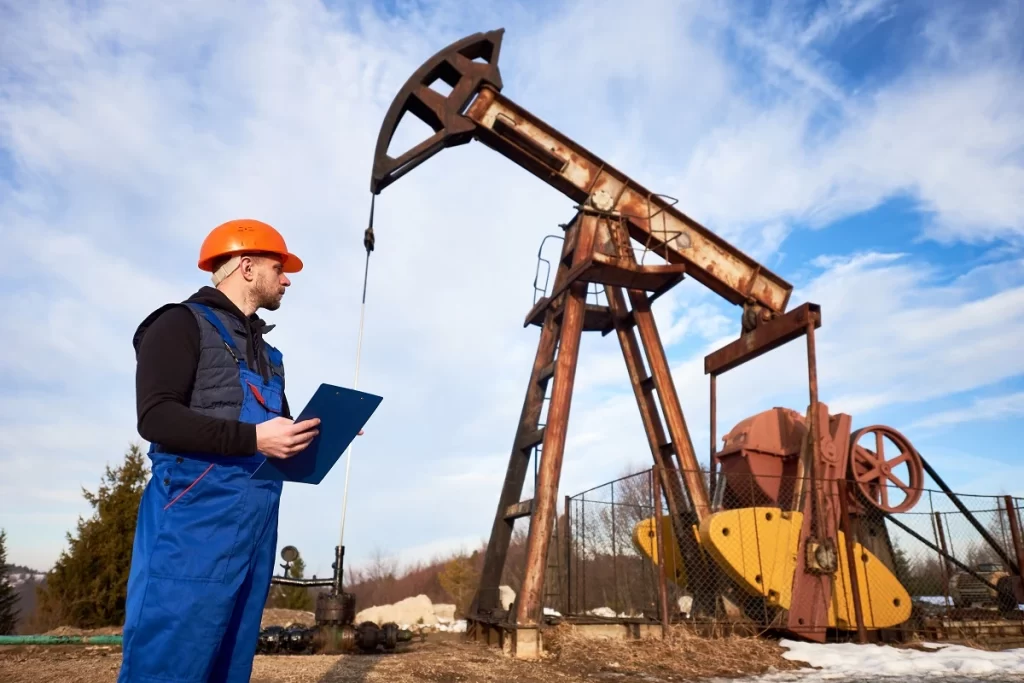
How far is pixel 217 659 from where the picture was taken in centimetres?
205

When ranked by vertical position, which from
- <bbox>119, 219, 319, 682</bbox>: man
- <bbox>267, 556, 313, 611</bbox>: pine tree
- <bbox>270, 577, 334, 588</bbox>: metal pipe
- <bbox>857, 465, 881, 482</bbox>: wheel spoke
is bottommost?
<bbox>267, 556, 313, 611</bbox>: pine tree

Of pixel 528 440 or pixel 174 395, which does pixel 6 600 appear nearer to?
pixel 528 440

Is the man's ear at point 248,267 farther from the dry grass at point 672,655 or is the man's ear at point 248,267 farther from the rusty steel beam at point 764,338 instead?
the rusty steel beam at point 764,338

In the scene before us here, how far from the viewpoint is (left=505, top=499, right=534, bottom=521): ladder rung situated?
7.43m

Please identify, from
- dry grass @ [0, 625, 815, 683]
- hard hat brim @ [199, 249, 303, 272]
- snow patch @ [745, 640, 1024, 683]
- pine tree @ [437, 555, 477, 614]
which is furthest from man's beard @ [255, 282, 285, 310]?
pine tree @ [437, 555, 477, 614]

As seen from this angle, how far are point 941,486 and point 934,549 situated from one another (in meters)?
0.73

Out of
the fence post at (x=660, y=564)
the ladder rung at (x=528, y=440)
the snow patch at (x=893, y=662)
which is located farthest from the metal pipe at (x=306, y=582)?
the snow patch at (x=893, y=662)

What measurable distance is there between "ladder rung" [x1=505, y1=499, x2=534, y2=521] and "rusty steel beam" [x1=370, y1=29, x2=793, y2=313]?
3.42 meters

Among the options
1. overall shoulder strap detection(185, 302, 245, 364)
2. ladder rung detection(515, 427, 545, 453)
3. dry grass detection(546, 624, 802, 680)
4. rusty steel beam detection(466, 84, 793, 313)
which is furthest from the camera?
rusty steel beam detection(466, 84, 793, 313)

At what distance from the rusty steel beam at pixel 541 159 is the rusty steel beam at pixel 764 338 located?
461mm

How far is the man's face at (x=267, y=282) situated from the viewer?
2.38 metres

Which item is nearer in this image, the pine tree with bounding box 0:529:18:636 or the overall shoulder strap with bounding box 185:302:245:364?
the overall shoulder strap with bounding box 185:302:245:364

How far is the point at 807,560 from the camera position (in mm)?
7344

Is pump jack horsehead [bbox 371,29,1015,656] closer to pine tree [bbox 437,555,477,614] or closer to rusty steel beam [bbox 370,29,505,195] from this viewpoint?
rusty steel beam [bbox 370,29,505,195]
